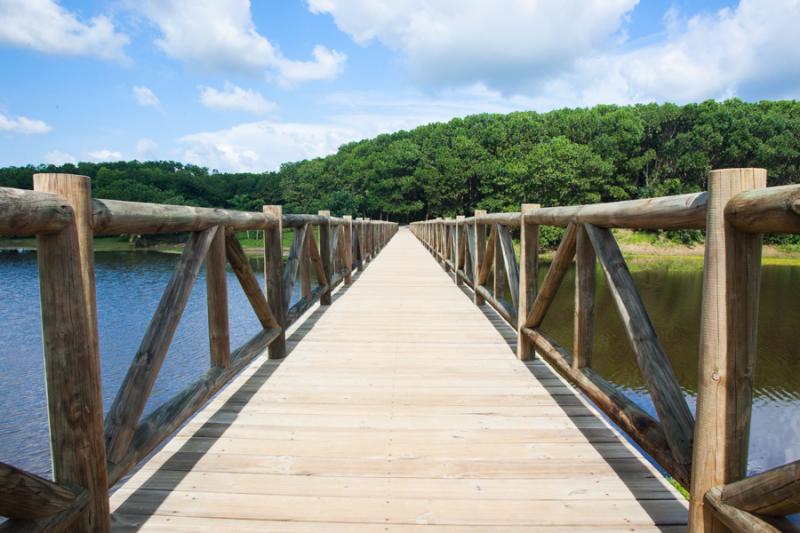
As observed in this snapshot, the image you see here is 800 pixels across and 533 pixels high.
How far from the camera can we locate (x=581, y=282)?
3.04 meters

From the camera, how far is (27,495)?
1.40 metres

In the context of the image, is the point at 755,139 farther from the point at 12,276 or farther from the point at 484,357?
the point at 12,276

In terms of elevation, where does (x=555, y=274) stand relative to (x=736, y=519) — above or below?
above

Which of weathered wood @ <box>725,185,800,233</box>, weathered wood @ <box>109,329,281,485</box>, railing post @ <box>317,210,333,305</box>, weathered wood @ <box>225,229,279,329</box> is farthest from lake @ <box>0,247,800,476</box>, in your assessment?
weathered wood @ <box>725,185,800,233</box>

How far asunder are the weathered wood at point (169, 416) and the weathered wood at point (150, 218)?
2.75ft

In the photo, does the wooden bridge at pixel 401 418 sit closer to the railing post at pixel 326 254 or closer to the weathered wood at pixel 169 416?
the weathered wood at pixel 169 416

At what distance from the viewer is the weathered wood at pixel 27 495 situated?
1317mm

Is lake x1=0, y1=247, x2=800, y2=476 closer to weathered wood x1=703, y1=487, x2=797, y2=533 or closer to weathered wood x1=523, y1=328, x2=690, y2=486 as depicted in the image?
weathered wood x1=523, y1=328, x2=690, y2=486

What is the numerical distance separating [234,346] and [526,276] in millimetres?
7727

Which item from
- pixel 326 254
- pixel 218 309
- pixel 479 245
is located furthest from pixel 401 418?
pixel 326 254

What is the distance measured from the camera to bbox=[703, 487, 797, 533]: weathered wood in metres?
1.39

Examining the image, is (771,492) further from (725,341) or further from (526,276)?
(526,276)

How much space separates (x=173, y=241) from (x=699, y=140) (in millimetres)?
49006

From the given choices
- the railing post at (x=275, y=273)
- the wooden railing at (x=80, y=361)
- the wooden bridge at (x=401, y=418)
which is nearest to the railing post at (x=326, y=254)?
the railing post at (x=275, y=273)
